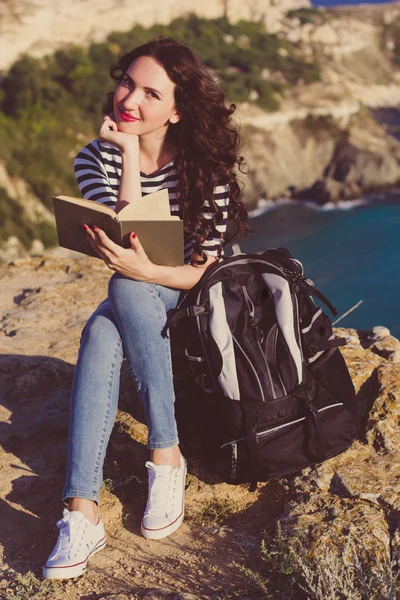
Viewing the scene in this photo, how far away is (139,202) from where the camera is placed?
2.24m

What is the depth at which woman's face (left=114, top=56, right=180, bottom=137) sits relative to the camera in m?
2.55

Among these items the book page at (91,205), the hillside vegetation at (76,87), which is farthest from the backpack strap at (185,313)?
the hillside vegetation at (76,87)

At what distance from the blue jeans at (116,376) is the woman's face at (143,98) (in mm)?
675

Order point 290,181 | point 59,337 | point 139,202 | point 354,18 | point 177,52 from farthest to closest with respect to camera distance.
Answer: point 354,18
point 290,181
point 59,337
point 177,52
point 139,202

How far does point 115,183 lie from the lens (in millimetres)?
2734

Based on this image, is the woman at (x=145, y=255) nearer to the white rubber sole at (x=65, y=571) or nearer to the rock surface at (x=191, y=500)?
the white rubber sole at (x=65, y=571)

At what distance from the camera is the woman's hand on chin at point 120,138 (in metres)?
2.53

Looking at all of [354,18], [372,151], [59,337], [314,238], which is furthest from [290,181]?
[354,18]

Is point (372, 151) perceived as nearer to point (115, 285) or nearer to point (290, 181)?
point (290, 181)

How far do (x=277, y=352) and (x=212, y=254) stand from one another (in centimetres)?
49

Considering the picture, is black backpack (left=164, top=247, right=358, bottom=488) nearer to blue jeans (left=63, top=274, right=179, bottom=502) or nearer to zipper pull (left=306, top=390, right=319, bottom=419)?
zipper pull (left=306, top=390, right=319, bottom=419)

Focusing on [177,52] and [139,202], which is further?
[177,52]

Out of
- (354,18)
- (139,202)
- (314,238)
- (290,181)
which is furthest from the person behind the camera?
(354,18)

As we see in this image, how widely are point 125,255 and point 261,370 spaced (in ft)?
2.01
